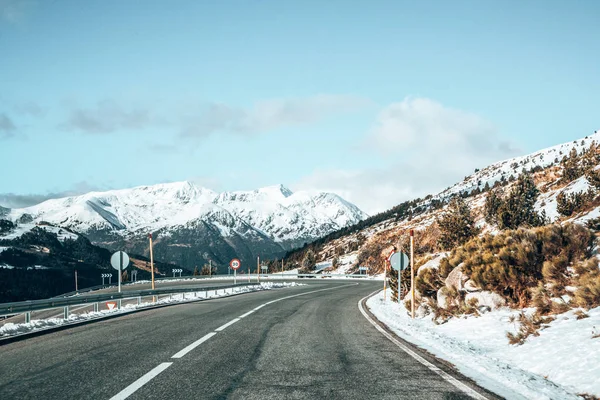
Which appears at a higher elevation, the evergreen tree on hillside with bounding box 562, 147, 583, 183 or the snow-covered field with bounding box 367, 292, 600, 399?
the evergreen tree on hillside with bounding box 562, 147, 583, 183

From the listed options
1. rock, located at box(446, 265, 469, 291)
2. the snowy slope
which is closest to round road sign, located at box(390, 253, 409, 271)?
rock, located at box(446, 265, 469, 291)

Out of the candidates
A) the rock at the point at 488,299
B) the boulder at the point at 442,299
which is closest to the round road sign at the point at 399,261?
the boulder at the point at 442,299

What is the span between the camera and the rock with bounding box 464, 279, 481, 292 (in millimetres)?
12402

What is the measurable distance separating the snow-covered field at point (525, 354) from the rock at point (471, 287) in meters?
1.01

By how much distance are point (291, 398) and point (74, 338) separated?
6.79m

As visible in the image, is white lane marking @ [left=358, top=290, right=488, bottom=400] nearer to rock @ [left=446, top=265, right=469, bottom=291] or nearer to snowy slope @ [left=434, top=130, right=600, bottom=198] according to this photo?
rock @ [left=446, top=265, right=469, bottom=291]

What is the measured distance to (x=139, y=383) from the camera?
5730 mm

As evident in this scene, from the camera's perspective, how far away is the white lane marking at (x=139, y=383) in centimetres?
515

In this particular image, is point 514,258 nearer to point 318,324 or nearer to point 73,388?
point 318,324

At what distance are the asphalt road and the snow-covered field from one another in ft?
1.83

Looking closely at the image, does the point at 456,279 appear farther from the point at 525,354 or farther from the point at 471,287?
the point at 525,354

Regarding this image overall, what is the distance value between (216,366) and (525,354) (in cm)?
516

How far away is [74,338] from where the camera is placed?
32.7 feet

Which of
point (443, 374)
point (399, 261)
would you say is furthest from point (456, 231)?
point (443, 374)
